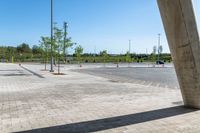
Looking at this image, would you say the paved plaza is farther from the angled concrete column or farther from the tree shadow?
the angled concrete column

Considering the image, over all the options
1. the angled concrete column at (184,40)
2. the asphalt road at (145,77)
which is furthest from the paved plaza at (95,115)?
the asphalt road at (145,77)

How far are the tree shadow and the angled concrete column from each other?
94 centimetres

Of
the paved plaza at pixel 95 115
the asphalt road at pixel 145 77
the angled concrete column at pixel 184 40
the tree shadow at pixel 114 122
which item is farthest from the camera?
the asphalt road at pixel 145 77

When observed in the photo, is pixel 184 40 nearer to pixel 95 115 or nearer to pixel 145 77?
pixel 95 115

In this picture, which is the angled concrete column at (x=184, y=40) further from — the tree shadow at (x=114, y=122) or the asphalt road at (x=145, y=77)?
the asphalt road at (x=145, y=77)

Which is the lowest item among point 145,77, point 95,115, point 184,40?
point 145,77

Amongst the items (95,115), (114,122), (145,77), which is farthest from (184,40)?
(145,77)

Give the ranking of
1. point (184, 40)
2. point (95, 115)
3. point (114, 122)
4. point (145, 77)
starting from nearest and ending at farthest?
point (114, 122) → point (184, 40) → point (95, 115) → point (145, 77)

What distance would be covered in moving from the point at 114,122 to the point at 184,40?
117 inches

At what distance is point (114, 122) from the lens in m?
7.71

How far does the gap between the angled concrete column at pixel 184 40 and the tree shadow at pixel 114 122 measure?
3.07 feet

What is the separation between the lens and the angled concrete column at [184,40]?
8.05m

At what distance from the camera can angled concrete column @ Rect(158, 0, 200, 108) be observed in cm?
805

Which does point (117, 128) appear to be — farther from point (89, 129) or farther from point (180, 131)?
point (180, 131)
